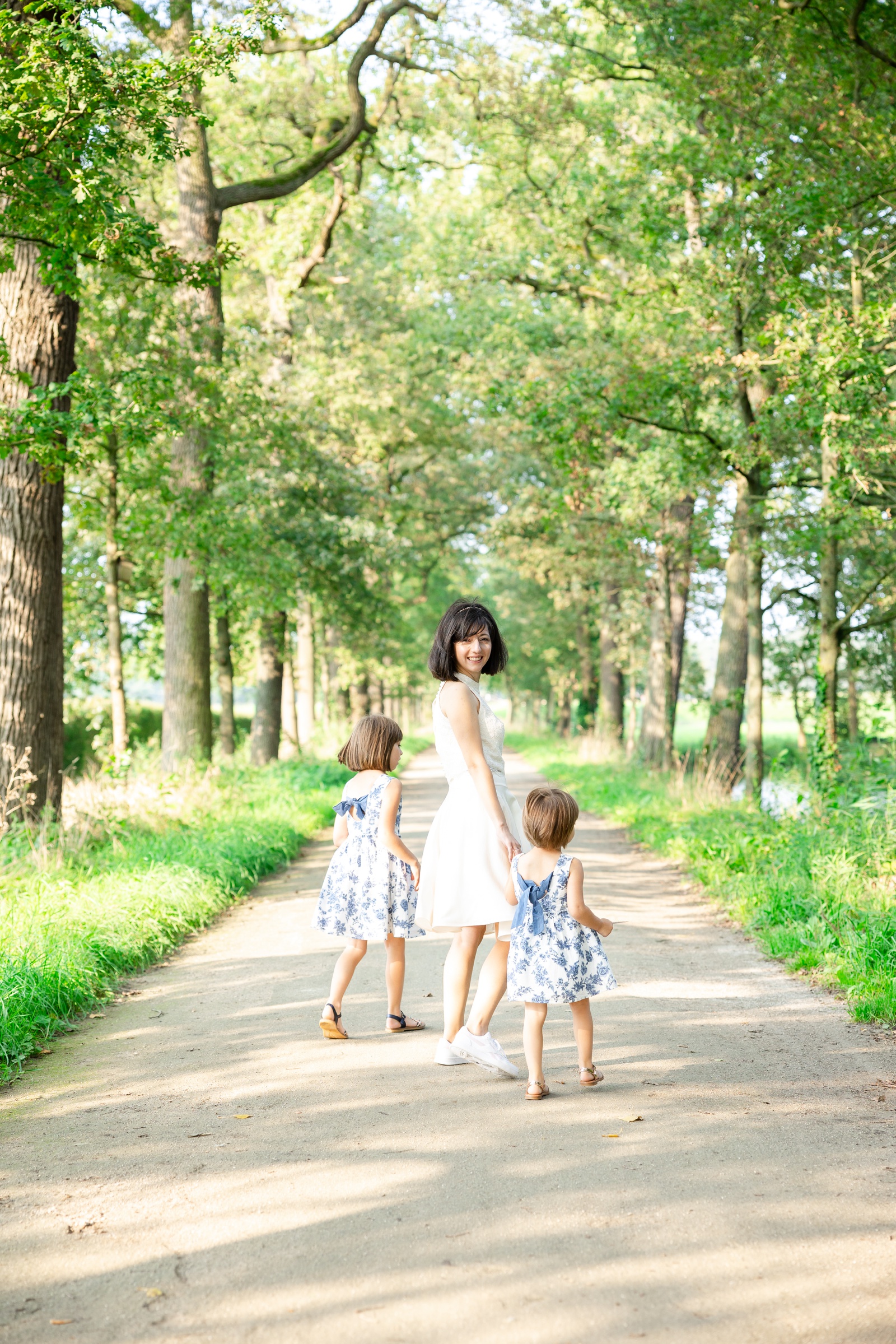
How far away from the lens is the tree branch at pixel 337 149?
1631cm

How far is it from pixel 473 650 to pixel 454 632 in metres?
0.12

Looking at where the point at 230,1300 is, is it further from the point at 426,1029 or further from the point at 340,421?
the point at 340,421

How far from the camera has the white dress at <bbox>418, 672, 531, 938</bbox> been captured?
206 inches

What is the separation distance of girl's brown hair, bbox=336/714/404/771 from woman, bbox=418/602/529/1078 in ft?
2.29

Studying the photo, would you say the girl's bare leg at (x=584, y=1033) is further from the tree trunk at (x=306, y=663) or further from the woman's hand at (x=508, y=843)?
the tree trunk at (x=306, y=663)

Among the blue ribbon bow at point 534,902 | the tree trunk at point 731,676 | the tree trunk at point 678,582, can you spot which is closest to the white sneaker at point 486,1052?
the blue ribbon bow at point 534,902

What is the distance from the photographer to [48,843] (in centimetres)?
948

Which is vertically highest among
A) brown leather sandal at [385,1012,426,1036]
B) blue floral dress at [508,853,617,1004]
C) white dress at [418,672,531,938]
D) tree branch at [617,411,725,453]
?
tree branch at [617,411,725,453]

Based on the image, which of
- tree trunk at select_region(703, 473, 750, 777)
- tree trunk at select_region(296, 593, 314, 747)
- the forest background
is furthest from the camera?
tree trunk at select_region(296, 593, 314, 747)

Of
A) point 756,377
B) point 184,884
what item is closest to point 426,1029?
point 184,884

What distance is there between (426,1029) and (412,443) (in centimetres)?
2495

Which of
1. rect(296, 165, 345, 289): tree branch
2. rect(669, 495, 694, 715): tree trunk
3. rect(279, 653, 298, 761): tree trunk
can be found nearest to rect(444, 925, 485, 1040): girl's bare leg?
rect(669, 495, 694, 715): tree trunk

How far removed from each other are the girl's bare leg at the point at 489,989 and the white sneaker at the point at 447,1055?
17 centimetres

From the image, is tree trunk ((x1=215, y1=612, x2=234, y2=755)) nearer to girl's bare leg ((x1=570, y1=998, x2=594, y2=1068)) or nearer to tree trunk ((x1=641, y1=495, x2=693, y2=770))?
tree trunk ((x1=641, y1=495, x2=693, y2=770))
